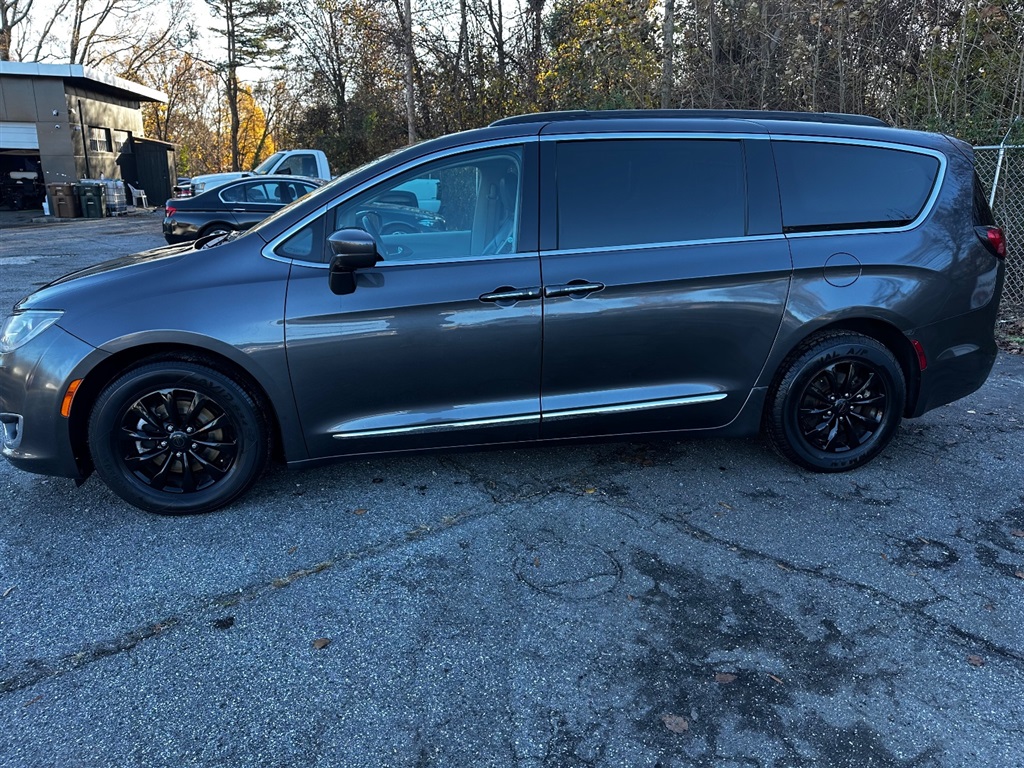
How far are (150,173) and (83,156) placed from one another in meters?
5.33

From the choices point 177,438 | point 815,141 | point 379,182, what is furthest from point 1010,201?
point 177,438

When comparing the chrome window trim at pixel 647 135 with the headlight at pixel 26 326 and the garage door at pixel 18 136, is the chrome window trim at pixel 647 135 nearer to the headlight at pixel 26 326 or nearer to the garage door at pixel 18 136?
the headlight at pixel 26 326

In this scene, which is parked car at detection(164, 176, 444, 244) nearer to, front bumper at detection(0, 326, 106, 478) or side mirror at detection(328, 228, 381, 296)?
front bumper at detection(0, 326, 106, 478)

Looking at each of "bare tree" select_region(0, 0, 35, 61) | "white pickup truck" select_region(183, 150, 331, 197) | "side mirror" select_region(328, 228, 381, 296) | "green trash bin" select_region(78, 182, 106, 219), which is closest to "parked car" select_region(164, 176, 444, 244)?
"white pickup truck" select_region(183, 150, 331, 197)

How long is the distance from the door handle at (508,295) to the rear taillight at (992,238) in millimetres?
2519

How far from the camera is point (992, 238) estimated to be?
13.1ft

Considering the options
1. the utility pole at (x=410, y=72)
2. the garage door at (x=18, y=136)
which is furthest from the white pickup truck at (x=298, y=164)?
the garage door at (x=18, y=136)

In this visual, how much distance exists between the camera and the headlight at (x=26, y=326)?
11.2 feet

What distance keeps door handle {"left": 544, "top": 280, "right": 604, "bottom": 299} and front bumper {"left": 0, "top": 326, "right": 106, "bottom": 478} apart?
6.86 ft

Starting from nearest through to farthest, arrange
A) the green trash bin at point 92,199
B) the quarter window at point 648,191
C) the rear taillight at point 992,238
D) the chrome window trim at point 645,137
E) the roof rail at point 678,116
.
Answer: the chrome window trim at point 645,137 → the quarter window at point 648,191 → the roof rail at point 678,116 → the rear taillight at point 992,238 → the green trash bin at point 92,199

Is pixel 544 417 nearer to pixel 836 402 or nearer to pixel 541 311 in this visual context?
pixel 541 311

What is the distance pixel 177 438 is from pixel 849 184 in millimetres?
3668

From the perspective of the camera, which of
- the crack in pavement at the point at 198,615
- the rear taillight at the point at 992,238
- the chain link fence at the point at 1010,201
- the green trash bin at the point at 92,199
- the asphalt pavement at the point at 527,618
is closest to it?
the asphalt pavement at the point at 527,618

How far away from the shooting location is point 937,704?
93.8 inches
